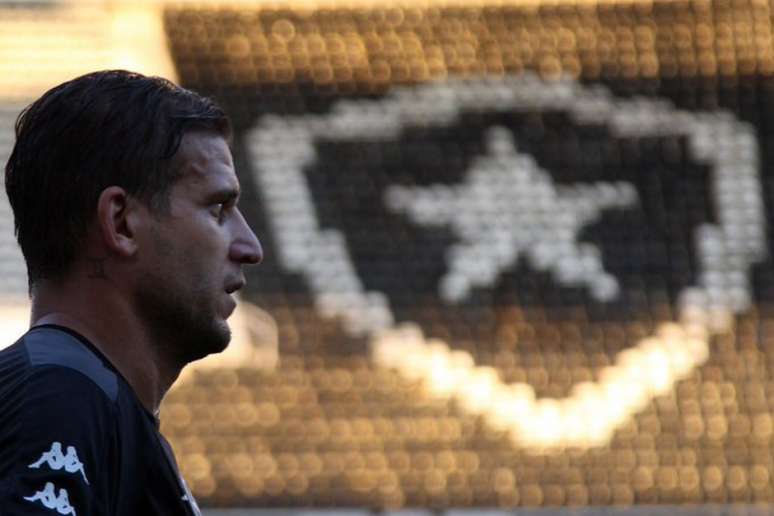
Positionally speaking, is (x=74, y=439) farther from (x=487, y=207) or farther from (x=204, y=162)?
(x=487, y=207)

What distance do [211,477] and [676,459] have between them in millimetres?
2428

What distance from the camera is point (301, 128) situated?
8484 millimetres

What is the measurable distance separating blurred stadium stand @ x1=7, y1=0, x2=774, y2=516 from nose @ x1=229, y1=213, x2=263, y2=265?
20.4 ft

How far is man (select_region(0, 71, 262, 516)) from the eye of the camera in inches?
68.6

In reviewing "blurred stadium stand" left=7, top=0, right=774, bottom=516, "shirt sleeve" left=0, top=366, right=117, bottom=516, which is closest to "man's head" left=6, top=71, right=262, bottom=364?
"shirt sleeve" left=0, top=366, right=117, bottom=516

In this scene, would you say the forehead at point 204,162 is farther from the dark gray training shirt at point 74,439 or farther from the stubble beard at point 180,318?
the dark gray training shirt at point 74,439

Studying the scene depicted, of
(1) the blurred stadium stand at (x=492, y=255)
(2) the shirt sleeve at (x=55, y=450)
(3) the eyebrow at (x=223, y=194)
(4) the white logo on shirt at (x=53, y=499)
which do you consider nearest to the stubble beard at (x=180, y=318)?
(3) the eyebrow at (x=223, y=194)

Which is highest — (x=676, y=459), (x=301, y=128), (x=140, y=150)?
(x=301, y=128)

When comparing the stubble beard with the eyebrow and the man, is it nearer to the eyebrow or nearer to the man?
the man

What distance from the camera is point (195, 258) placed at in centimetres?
188

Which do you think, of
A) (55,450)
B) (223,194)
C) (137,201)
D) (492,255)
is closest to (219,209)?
(223,194)

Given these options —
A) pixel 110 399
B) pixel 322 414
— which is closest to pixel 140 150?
pixel 110 399

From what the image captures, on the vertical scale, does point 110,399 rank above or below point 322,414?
above

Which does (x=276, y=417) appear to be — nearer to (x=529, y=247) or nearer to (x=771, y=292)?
(x=529, y=247)
